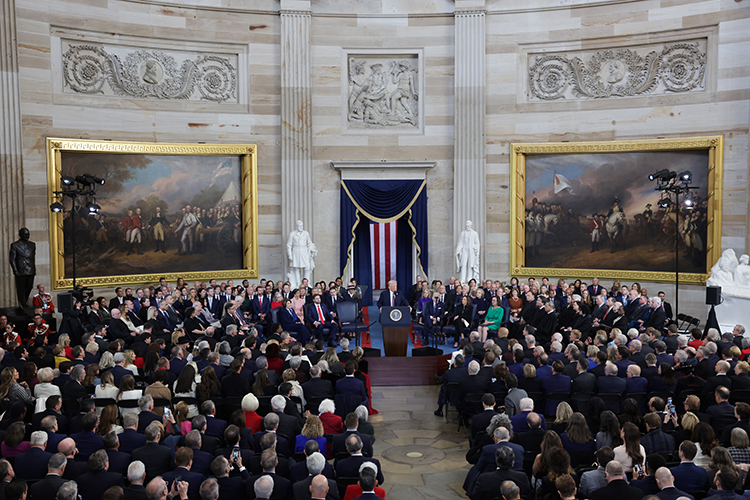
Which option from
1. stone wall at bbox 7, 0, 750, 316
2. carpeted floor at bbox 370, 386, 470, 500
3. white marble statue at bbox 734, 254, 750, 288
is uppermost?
stone wall at bbox 7, 0, 750, 316

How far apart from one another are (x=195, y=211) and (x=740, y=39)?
16.7 metres

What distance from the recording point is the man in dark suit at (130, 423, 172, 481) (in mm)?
6605

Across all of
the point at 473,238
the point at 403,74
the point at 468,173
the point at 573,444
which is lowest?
the point at 573,444

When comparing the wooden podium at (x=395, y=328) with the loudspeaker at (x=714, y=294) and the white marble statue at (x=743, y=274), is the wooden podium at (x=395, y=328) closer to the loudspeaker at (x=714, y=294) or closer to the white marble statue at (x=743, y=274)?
the loudspeaker at (x=714, y=294)

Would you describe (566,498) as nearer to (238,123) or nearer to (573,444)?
(573,444)

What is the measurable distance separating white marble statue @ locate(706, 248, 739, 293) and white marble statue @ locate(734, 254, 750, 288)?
0.53 ft

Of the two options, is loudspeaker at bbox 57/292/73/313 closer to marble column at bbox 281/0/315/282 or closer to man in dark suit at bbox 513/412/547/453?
marble column at bbox 281/0/315/282

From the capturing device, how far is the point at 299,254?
18766 millimetres

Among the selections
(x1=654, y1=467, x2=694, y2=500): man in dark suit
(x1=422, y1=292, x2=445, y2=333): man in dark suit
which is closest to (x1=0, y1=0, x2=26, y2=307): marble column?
(x1=422, y1=292, x2=445, y2=333): man in dark suit

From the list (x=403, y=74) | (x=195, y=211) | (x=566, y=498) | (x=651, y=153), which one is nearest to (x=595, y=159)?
(x=651, y=153)

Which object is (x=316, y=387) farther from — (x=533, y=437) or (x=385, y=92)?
(x=385, y=92)

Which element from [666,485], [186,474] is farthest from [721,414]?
[186,474]

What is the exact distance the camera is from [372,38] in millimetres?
20344

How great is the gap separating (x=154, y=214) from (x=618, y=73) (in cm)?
1481
